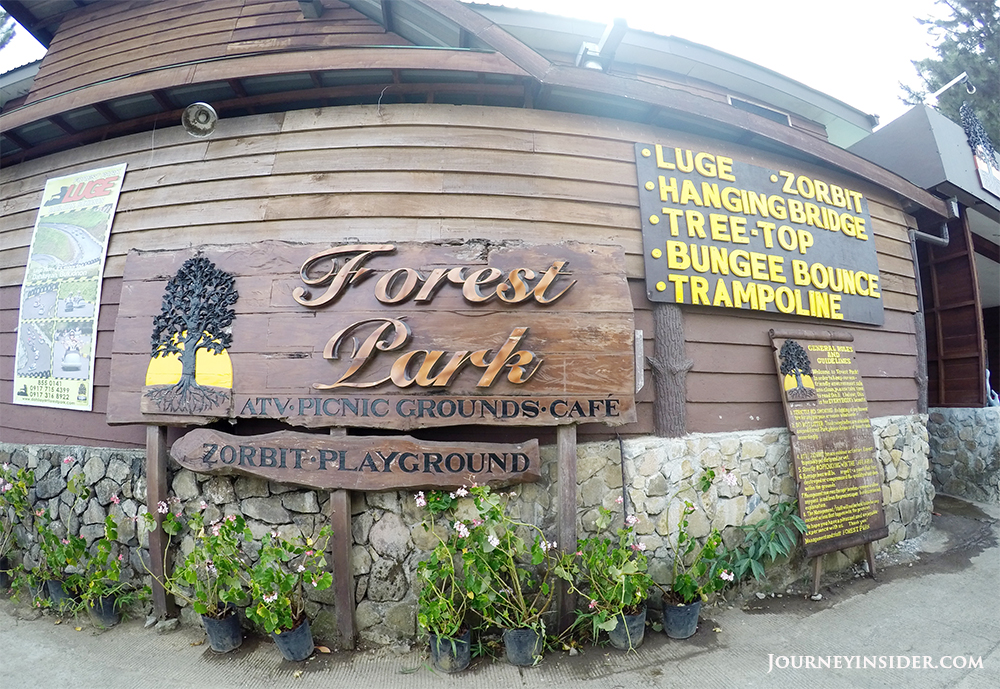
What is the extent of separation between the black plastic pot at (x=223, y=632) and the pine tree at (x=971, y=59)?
16.8 m

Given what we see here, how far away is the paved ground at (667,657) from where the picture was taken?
116 inches

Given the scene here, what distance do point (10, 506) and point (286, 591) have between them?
10.7 feet

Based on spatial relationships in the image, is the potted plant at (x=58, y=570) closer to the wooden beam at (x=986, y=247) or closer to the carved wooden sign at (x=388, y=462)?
the carved wooden sign at (x=388, y=462)

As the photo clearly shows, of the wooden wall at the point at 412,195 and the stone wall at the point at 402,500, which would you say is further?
the wooden wall at the point at 412,195

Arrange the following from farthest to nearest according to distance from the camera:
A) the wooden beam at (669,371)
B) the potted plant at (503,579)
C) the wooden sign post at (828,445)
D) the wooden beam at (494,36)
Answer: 1. the wooden sign post at (828,445)
2. the wooden beam at (669,371)
3. the wooden beam at (494,36)
4. the potted plant at (503,579)

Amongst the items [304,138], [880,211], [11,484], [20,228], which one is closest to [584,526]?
[304,138]

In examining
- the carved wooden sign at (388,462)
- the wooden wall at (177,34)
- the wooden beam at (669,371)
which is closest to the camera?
the carved wooden sign at (388,462)

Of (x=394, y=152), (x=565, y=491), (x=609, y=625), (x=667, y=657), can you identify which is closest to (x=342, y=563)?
(x=565, y=491)

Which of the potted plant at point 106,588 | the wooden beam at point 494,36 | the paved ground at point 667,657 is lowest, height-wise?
the paved ground at point 667,657

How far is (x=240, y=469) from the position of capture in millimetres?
3355

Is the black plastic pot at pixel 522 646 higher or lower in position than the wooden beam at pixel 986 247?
lower

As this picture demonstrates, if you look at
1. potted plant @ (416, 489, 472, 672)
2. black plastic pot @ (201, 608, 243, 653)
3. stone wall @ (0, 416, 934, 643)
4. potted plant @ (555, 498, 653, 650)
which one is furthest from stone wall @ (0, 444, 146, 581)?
potted plant @ (555, 498, 653, 650)

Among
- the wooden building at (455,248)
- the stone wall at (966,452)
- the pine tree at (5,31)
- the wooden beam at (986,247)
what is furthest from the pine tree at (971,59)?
the pine tree at (5,31)

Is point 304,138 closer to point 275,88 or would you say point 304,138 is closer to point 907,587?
point 275,88
